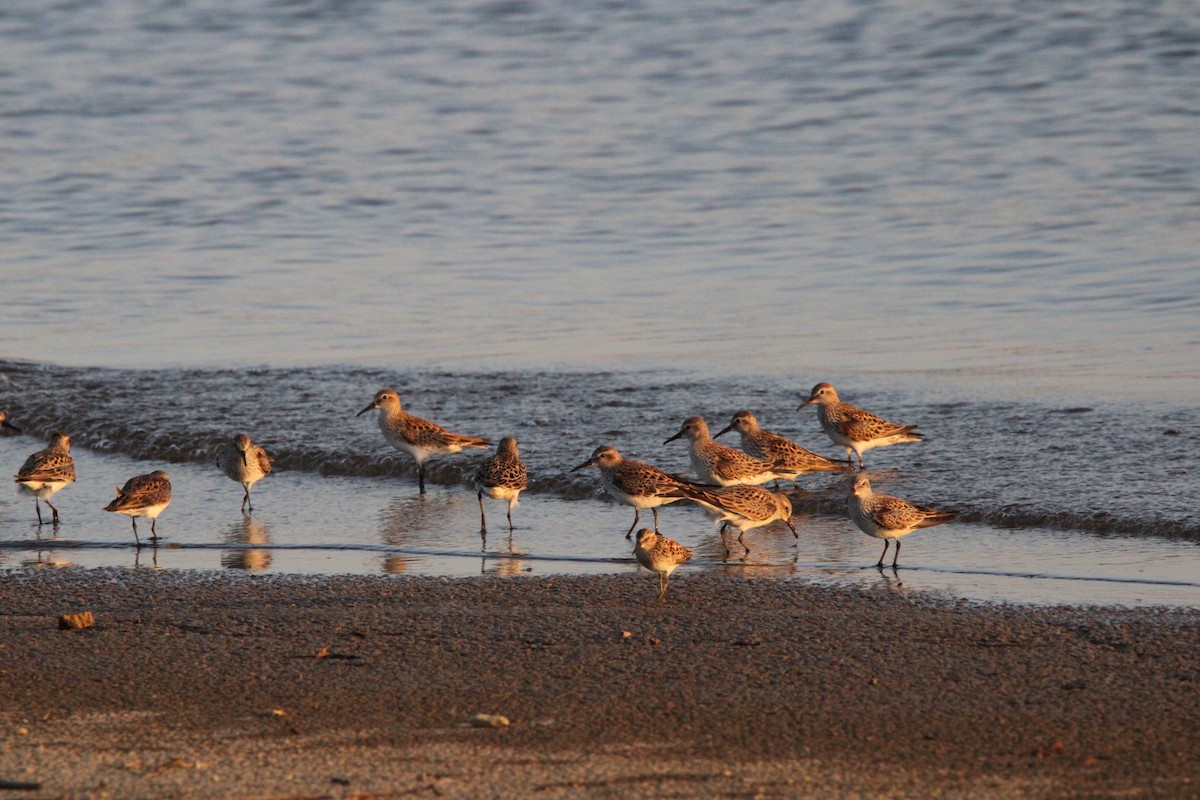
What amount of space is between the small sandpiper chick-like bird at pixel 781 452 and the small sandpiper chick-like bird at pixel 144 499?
415 centimetres

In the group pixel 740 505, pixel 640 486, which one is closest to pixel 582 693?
pixel 740 505

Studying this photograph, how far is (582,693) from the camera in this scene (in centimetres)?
667

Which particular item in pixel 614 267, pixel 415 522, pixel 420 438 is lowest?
pixel 415 522

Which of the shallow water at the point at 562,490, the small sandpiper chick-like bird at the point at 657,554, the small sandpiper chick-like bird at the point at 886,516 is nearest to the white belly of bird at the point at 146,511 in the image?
the shallow water at the point at 562,490

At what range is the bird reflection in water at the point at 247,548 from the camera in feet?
30.9

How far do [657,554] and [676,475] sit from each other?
9.86 feet

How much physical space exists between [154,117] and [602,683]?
28258mm

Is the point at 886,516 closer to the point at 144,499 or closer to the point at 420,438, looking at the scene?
the point at 420,438

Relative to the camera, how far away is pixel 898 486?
11.5 m

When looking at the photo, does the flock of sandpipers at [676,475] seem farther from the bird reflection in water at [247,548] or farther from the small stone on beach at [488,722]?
the small stone on beach at [488,722]

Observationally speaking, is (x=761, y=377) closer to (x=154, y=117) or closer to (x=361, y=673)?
(x=361, y=673)

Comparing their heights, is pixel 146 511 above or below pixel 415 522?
above

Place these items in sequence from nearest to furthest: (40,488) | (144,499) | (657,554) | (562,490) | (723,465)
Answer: (657,554)
(144,499)
(40,488)
(562,490)
(723,465)

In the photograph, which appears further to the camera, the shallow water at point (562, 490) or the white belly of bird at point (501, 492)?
the white belly of bird at point (501, 492)
